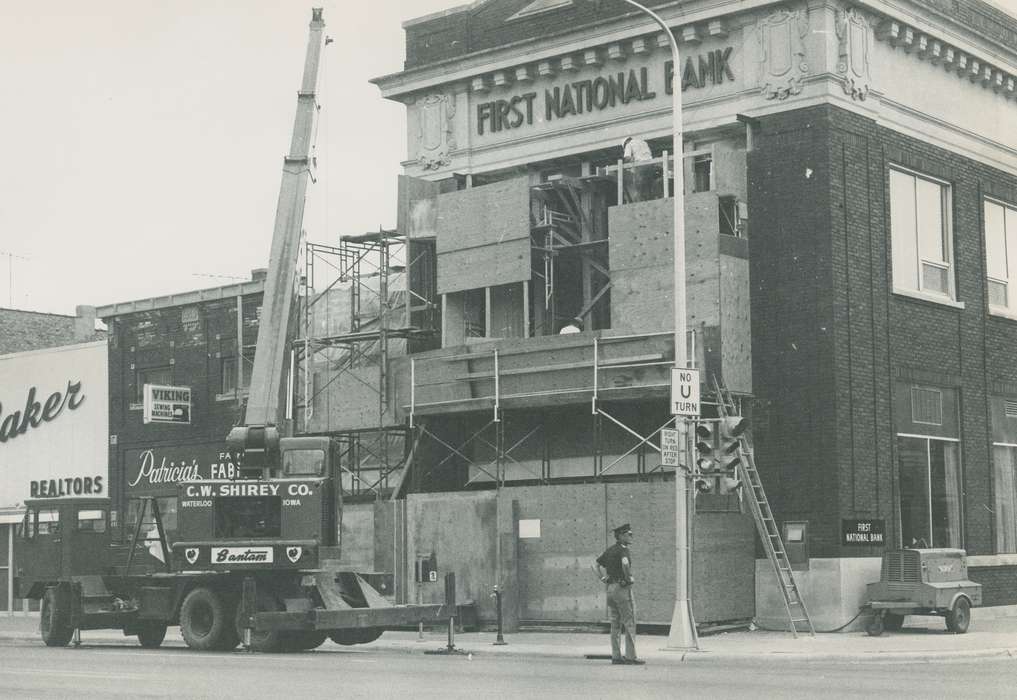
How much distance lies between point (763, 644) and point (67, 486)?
23652mm

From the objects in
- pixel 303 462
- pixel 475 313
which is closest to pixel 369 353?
pixel 475 313

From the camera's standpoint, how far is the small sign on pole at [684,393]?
2323 centimetres

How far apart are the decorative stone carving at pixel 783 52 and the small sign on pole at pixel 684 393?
7.79m

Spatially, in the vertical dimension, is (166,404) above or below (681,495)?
above

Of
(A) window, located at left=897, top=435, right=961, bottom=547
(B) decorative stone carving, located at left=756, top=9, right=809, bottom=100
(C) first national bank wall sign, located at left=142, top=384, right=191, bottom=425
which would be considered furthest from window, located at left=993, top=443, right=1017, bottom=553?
(C) first national bank wall sign, located at left=142, top=384, right=191, bottom=425

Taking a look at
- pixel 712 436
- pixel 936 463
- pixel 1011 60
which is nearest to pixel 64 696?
pixel 712 436

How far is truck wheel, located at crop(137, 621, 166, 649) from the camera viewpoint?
1009 inches

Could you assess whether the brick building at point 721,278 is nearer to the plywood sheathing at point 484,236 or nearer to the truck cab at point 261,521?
the plywood sheathing at point 484,236

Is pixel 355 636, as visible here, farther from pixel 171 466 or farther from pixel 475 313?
pixel 171 466

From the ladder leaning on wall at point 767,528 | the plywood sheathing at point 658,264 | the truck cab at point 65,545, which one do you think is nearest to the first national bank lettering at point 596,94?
the plywood sheathing at point 658,264

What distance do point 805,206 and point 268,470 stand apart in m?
10.8

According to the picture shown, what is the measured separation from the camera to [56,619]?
25906mm

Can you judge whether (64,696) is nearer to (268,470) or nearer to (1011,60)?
(268,470)

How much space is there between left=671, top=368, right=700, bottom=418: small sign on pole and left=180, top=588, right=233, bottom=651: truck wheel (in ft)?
24.2
